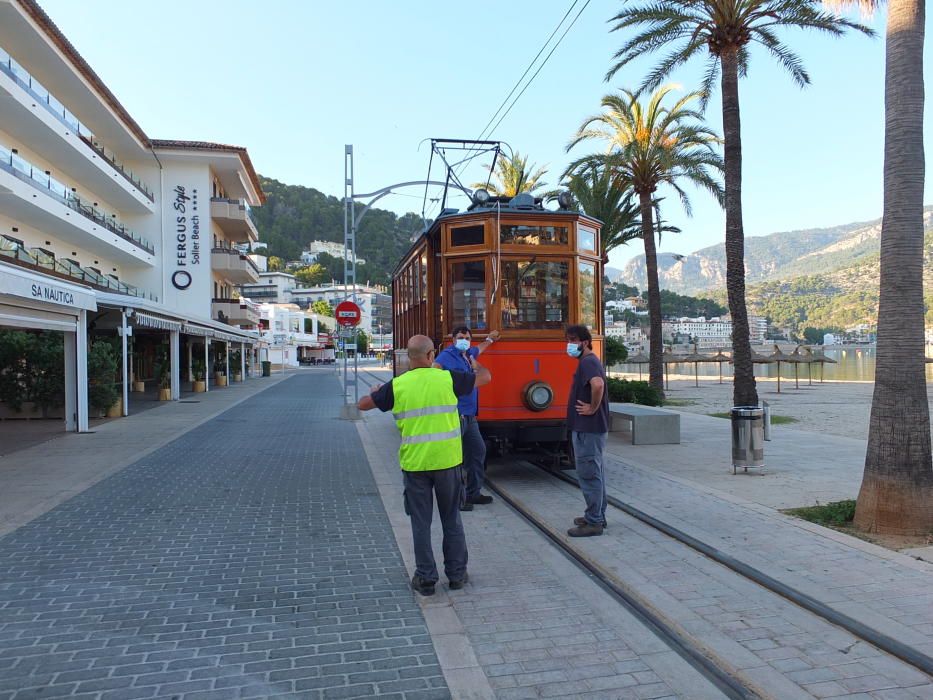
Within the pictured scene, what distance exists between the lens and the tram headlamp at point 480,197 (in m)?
8.94

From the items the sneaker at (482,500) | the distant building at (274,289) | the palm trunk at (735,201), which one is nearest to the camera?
the sneaker at (482,500)

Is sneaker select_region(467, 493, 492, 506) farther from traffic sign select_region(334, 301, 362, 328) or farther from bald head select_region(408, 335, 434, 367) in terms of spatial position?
traffic sign select_region(334, 301, 362, 328)

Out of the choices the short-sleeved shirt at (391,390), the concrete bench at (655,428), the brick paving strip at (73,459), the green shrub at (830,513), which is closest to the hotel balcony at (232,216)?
the brick paving strip at (73,459)

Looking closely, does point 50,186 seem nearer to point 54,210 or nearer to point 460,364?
point 54,210

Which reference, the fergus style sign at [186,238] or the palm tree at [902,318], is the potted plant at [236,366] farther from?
the palm tree at [902,318]

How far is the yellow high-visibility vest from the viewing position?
15.8 ft

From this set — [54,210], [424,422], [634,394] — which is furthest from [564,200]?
[54,210]

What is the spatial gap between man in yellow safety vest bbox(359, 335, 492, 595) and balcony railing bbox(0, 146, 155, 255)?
2064 centimetres

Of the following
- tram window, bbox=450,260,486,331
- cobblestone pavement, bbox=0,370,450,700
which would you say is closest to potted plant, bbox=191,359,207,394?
cobblestone pavement, bbox=0,370,450,700

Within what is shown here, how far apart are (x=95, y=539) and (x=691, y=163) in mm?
18509

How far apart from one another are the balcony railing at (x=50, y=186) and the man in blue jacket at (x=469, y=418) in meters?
19.2

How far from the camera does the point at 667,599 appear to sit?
4703mm

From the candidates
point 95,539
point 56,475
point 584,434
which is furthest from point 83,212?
point 584,434

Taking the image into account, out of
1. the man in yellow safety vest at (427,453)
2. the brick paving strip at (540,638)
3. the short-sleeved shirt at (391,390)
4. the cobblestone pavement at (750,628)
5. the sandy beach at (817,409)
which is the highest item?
the short-sleeved shirt at (391,390)
